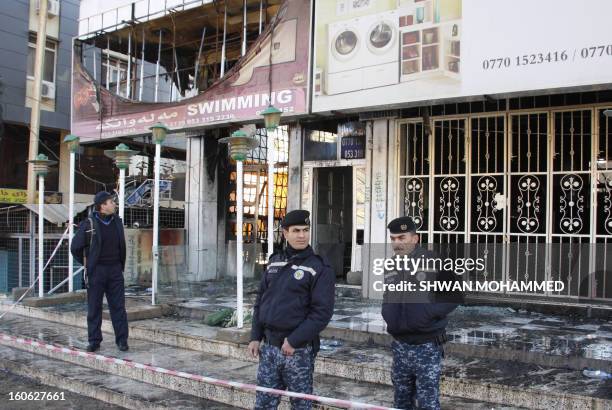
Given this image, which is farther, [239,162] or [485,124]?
[485,124]

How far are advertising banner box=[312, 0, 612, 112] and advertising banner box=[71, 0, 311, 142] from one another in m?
0.41

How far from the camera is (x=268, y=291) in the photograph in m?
3.99

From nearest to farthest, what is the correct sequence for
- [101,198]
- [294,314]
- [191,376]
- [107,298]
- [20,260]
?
[294,314]
[191,376]
[101,198]
[107,298]
[20,260]

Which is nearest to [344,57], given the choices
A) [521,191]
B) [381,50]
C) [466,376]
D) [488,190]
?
[381,50]

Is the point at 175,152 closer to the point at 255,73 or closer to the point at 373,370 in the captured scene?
the point at 255,73

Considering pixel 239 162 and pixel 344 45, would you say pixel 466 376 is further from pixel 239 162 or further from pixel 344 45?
pixel 344 45

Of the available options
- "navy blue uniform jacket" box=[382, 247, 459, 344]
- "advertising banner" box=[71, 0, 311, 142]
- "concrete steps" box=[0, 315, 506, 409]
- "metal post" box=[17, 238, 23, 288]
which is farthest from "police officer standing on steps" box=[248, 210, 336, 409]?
"metal post" box=[17, 238, 23, 288]

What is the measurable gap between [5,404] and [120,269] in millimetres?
1950

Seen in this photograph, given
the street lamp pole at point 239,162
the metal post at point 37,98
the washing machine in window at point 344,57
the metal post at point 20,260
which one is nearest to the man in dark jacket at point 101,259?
the street lamp pole at point 239,162

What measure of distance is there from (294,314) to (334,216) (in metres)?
8.49

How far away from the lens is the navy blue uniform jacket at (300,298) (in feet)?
12.4

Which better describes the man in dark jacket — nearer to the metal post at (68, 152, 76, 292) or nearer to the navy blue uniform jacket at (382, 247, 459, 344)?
the metal post at (68, 152, 76, 292)

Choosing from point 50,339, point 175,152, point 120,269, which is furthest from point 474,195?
point 175,152

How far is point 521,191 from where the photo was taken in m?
9.05
